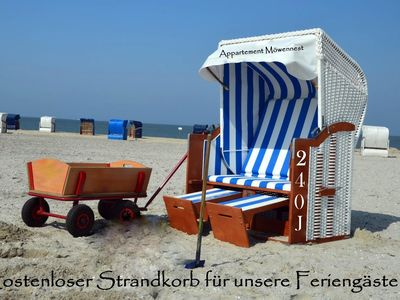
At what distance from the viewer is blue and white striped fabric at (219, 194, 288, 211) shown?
6118mm

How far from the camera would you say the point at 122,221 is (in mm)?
6676

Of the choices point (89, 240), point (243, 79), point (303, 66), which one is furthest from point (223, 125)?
point (89, 240)

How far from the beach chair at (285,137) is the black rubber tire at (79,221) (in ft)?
4.75

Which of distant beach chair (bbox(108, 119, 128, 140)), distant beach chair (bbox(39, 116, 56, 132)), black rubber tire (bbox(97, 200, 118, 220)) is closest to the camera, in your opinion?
black rubber tire (bbox(97, 200, 118, 220))

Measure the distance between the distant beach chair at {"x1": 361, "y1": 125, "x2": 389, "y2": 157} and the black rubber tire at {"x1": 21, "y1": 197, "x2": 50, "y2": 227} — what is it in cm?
2362

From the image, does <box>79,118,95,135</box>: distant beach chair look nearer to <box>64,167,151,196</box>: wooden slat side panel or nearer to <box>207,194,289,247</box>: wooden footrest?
<box>64,167,151,196</box>: wooden slat side panel

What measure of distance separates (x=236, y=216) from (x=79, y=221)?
70.8 inches

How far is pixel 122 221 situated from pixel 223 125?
230 cm

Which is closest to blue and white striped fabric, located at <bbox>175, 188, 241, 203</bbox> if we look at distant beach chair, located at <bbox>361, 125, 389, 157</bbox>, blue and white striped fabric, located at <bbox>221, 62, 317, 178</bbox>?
blue and white striped fabric, located at <bbox>221, 62, 317, 178</bbox>

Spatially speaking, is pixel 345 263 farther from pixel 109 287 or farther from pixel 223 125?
pixel 223 125

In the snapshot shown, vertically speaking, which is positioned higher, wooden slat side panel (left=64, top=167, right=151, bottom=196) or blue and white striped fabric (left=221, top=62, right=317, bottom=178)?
blue and white striped fabric (left=221, top=62, right=317, bottom=178)

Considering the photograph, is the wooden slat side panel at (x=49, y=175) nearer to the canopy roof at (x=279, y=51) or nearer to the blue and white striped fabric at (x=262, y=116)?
the canopy roof at (x=279, y=51)

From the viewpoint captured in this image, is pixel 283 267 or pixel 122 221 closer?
pixel 283 267

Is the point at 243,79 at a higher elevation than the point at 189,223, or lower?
higher
